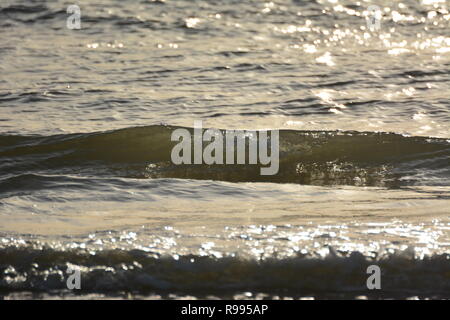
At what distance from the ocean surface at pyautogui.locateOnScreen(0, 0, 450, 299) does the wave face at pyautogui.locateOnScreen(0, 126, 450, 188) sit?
0.7 inches

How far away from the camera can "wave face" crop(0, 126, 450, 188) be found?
5234 mm

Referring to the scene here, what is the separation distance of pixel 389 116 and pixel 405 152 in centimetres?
76

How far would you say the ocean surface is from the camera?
→ 3402mm

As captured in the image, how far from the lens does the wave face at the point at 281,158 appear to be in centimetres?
523

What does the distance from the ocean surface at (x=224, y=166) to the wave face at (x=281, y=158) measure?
0.02 meters

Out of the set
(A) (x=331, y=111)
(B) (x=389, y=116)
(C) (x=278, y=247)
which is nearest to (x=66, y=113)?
(A) (x=331, y=111)

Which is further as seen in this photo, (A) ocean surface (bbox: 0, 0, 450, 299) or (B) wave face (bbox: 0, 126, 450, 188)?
(B) wave face (bbox: 0, 126, 450, 188)

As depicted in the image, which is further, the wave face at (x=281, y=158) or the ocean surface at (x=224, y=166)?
the wave face at (x=281, y=158)

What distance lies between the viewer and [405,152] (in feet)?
18.4

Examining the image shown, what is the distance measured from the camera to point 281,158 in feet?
18.3

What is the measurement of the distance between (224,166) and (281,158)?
391mm

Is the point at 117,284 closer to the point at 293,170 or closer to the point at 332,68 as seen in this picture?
the point at 293,170

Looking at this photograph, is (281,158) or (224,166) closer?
(224,166)

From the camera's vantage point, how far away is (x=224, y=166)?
17.8ft
